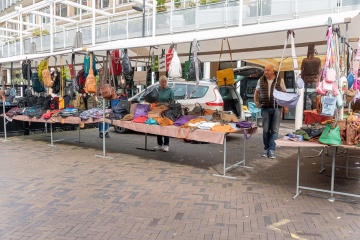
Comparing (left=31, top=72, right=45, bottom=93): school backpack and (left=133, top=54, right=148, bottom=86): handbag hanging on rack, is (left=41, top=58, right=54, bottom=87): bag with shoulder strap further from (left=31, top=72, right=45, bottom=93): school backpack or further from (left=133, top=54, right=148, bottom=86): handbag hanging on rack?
(left=133, top=54, right=148, bottom=86): handbag hanging on rack

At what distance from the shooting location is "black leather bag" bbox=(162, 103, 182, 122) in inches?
251

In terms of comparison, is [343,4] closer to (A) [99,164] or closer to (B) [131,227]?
(A) [99,164]

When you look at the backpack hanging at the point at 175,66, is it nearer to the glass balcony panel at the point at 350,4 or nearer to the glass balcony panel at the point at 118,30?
the glass balcony panel at the point at 350,4

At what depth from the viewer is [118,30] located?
16188 millimetres

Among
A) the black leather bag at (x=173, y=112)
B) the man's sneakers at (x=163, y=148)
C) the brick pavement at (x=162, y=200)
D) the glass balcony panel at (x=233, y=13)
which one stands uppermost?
the glass balcony panel at (x=233, y=13)

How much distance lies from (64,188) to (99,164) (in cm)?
157

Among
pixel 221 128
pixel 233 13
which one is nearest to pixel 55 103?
pixel 221 128

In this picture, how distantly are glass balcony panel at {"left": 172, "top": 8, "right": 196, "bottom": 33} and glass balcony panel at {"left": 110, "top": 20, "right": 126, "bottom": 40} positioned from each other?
10.2ft

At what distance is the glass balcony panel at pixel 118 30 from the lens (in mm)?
15975

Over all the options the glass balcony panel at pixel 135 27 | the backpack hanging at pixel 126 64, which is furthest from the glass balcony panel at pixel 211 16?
the backpack hanging at pixel 126 64

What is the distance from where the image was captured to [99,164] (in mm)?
6480

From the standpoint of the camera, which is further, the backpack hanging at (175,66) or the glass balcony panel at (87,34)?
the glass balcony panel at (87,34)

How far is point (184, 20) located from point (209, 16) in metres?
1.18

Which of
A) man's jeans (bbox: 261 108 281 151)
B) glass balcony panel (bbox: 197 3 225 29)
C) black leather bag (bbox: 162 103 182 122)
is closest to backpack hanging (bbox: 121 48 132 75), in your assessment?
black leather bag (bbox: 162 103 182 122)
